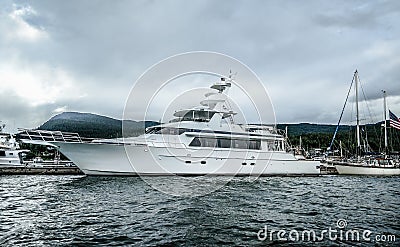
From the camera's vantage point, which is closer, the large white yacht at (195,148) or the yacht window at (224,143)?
the large white yacht at (195,148)

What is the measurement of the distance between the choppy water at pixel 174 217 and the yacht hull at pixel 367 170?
72.3ft

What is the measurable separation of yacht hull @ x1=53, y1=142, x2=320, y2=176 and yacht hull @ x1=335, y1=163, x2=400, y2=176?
13137 millimetres

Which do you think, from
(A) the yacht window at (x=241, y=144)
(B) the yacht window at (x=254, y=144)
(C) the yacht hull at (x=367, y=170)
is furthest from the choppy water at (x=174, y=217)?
(C) the yacht hull at (x=367, y=170)

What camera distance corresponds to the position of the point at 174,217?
11.5 m

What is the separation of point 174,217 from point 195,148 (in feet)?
54.4

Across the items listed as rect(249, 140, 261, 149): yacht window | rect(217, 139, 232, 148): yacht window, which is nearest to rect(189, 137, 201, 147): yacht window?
rect(217, 139, 232, 148): yacht window

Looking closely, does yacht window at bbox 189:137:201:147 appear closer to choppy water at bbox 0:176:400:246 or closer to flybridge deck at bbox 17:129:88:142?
flybridge deck at bbox 17:129:88:142

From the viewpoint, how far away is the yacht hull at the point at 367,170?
125 ft

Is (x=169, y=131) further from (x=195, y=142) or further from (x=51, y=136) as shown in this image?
(x=51, y=136)

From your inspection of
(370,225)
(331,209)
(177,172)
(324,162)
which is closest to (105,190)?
(177,172)

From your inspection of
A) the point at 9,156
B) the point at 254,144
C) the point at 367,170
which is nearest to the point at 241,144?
the point at 254,144

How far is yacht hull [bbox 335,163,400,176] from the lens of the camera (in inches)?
1495

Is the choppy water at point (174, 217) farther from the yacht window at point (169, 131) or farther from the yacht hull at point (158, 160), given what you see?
the yacht window at point (169, 131)

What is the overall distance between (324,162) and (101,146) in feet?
102
